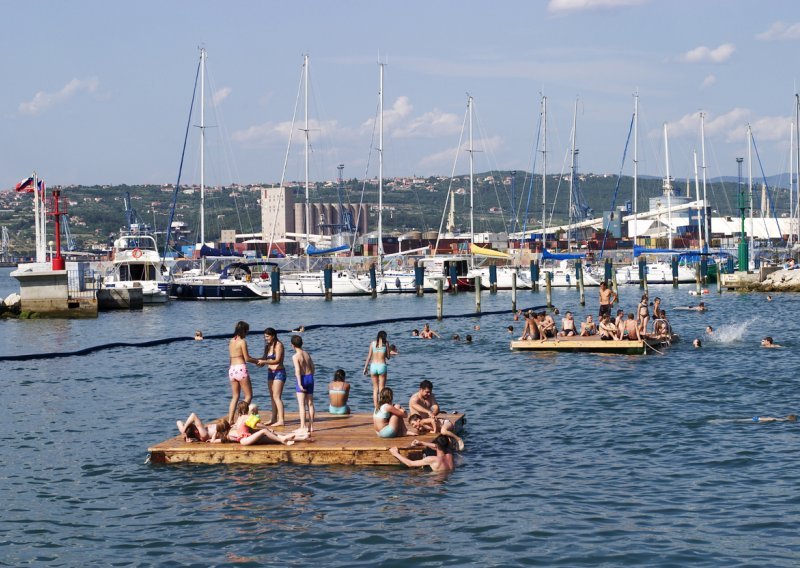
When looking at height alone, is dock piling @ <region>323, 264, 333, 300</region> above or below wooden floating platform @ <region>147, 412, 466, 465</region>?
above

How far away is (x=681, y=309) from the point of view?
5769 cm

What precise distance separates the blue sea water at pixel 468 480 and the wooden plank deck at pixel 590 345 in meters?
0.87

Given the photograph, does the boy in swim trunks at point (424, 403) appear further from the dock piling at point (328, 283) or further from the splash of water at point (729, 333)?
the dock piling at point (328, 283)

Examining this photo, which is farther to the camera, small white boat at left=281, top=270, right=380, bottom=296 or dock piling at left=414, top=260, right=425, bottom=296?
dock piling at left=414, top=260, right=425, bottom=296

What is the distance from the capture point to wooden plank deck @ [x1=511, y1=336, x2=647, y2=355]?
33.6 metres

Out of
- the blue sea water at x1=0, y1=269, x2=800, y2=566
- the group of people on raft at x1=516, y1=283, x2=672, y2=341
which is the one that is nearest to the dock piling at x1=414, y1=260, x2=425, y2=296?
the group of people on raft at x1=516, y1=283, x2=672, y2=341

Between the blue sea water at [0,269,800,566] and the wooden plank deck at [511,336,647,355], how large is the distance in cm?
87

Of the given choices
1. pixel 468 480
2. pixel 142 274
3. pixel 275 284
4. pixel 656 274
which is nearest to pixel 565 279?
pixel 656 274

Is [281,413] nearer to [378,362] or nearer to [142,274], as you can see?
[378,362]

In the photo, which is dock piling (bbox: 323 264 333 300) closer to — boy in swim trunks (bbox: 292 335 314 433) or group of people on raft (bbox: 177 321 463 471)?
group of people on raft (bbox: 177 321 463 471)

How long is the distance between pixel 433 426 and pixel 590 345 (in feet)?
51.8

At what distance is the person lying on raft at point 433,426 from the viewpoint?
1867cm

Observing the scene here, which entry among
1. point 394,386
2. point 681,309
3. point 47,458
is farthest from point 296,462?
point 681,309

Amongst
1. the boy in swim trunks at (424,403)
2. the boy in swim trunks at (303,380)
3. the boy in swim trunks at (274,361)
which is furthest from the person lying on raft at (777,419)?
the boy in swim trunks at (274,361)
